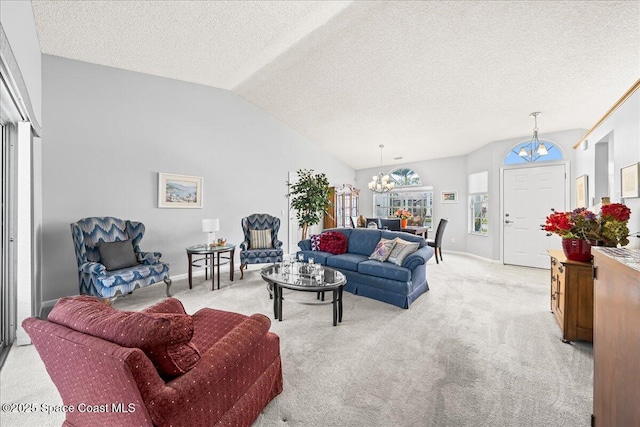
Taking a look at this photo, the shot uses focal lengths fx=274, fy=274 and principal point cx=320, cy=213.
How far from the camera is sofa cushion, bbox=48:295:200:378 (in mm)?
966

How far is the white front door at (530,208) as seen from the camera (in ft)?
17.2

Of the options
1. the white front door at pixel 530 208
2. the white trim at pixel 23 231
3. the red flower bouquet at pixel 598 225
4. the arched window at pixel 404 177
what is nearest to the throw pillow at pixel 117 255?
the white trim at pixel 23 231

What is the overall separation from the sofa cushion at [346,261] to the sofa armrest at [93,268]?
9.13 feet

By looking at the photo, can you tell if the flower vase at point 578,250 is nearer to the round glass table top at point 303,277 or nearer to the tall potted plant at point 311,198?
the round glass table top at point 303,277

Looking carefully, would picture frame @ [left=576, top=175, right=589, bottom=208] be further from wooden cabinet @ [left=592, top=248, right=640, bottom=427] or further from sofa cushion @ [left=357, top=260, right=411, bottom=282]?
wooden cabinet @ [left=592, top=248, right=640, bottom=427]

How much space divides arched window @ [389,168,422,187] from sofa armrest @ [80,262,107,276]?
23.8 ft

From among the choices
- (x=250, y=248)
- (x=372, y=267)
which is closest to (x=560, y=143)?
(x=372, y=267)

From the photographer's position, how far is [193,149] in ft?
15.7

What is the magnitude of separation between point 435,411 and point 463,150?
251 inches

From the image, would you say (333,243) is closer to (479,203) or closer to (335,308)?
(335,308)

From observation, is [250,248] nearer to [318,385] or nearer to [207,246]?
[207,246]

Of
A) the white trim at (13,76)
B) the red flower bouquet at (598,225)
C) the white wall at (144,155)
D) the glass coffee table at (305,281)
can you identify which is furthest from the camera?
the white wall at (144,155)

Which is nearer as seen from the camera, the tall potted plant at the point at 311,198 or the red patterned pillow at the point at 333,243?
the red patterned pillow at the point at 333,243

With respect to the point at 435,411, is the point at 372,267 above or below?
above
